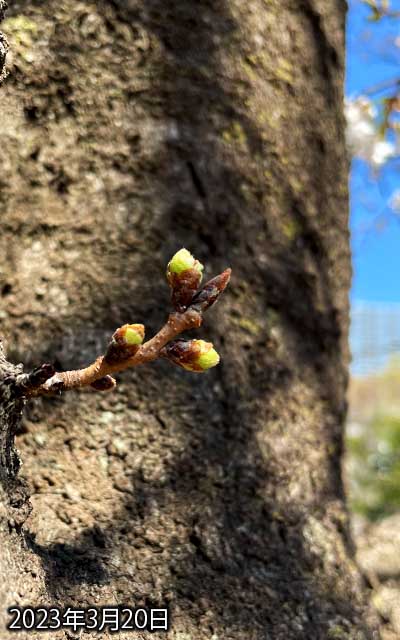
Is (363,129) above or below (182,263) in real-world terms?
above

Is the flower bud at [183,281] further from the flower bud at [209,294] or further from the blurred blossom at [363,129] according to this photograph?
the blurred blossom at [363,129]

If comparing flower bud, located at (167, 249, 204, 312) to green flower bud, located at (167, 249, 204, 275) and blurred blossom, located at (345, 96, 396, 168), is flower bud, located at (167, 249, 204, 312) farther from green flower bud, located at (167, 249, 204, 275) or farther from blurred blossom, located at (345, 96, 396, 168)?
blurred blossom, located at (345, 96, 396, 168)

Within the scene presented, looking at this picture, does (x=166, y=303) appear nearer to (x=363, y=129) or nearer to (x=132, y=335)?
(x=132, y=335)

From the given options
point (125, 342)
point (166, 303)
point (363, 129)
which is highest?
point (363, 129)

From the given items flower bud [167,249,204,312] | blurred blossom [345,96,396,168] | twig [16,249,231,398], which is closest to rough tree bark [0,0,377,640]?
→ twig [16,249,231,398]

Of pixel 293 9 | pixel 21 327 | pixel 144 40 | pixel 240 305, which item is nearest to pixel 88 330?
pixel 21 327

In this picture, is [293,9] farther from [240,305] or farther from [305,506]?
[305,506]

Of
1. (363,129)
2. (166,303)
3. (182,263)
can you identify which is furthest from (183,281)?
(363,129)
